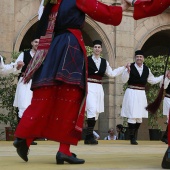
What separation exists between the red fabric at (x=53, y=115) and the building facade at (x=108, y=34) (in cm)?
890

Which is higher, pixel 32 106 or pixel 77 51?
pixel 77 51

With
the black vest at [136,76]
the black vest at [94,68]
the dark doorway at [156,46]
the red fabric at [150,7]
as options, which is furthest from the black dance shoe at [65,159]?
the dark doorway at [156,46]

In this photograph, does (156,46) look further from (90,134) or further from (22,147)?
(22,147)

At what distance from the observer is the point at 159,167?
4.59m

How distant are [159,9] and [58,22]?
996 millimetres

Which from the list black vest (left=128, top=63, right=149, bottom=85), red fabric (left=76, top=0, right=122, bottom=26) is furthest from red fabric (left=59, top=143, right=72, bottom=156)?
black vest (left=128, top=63, right=149, bottom=85)

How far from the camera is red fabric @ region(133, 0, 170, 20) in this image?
4.80 meters

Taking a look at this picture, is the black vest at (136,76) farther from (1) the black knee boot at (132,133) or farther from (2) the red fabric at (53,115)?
(2) the red fabric at (53,115)

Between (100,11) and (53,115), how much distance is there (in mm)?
1084

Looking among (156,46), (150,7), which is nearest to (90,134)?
(150,7)

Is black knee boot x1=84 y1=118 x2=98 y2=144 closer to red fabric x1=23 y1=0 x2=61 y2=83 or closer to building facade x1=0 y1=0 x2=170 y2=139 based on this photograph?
red fabric x1=23 y1=0 x2=61 y2=83

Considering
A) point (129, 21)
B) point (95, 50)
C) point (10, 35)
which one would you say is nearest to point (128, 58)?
point (129, 21)

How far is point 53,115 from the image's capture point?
4.97 metres

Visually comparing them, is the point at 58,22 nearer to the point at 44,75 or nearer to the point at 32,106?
the point at 44,75
